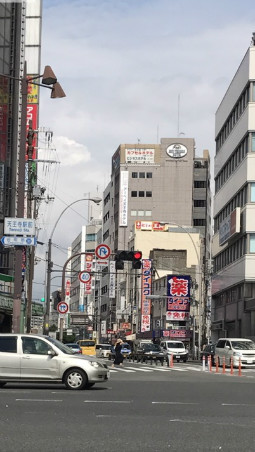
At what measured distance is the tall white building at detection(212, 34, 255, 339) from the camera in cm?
6812

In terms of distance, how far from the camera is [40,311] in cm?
9212

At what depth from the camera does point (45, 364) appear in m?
23.6

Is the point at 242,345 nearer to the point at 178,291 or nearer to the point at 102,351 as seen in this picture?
the point at 102,351

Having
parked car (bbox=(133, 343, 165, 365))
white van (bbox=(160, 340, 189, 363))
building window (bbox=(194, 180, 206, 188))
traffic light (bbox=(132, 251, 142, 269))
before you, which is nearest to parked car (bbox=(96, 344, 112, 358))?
white van (bbox=(160, 340, 189, 363))

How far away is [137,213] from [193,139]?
630 inches

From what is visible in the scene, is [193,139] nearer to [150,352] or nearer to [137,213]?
[137,213]

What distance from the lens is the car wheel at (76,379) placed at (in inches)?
925

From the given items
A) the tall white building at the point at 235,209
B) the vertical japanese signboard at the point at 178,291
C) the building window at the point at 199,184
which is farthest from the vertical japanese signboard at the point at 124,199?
the vertical japanese signboard at the point at 178,291

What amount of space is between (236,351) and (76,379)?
86.9ft

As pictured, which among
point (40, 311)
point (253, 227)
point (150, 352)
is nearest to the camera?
point (150, 352)

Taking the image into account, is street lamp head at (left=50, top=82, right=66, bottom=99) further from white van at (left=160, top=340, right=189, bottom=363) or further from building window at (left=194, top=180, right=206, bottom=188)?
building window at (left=194, top=180, right=206, bottom=188)

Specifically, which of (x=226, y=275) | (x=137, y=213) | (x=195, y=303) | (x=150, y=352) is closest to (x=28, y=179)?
(x=150, y=352)

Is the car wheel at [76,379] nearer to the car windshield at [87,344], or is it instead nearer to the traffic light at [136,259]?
the traffic light at [136,259]

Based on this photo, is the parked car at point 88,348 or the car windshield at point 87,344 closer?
the parked car at point 88,348
